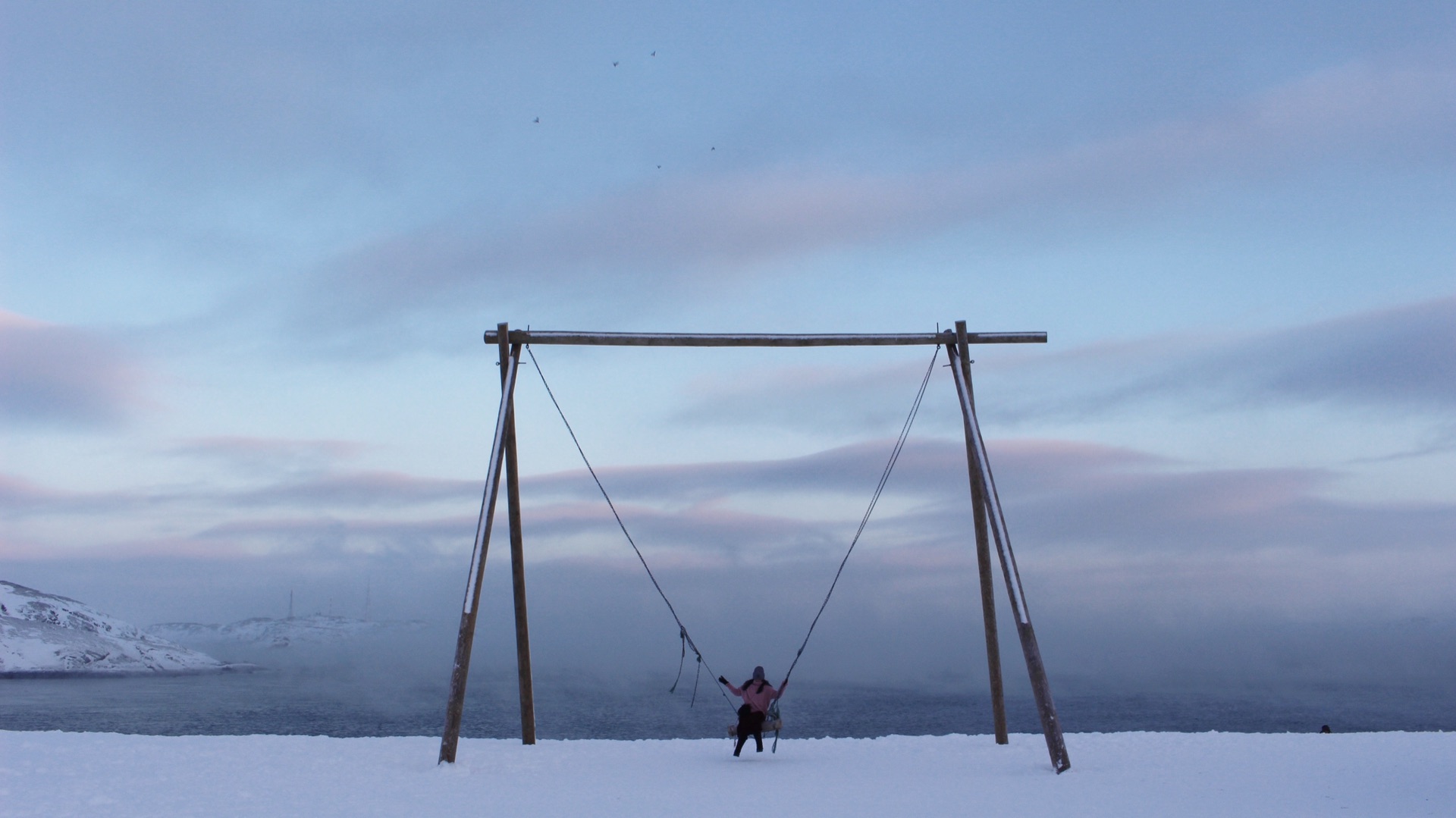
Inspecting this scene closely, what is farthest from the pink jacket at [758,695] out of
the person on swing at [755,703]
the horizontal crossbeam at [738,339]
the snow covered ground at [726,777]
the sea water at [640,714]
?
the sea water at [640,714]

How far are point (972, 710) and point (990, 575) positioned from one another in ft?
507

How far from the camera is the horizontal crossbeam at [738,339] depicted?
1497cm

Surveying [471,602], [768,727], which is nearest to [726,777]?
[768,727]

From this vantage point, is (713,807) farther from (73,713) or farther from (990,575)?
(73,713)

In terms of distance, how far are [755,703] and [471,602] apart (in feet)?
13.4

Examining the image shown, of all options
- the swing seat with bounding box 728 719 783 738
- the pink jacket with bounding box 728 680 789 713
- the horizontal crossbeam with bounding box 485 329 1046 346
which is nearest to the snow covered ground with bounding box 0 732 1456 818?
the swing seat with bounding box 728 719 783 738

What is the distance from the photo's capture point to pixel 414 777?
12203 millimetres

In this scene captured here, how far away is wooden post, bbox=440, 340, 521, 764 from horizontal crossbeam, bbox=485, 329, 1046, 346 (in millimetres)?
1316

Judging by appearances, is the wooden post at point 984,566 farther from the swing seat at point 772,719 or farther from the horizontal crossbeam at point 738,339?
the swing seat at point 772,719

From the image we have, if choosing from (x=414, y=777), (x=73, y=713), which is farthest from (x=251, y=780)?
(x=73, y=713)

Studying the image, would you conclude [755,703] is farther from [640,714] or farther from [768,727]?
[640,714]

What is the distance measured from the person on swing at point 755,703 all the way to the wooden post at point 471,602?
11.7 ft

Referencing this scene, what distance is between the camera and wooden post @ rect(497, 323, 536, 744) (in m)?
14.8

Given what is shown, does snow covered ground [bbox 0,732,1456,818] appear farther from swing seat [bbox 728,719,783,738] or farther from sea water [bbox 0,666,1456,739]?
sea water [bbox 0,666,1456,739]
